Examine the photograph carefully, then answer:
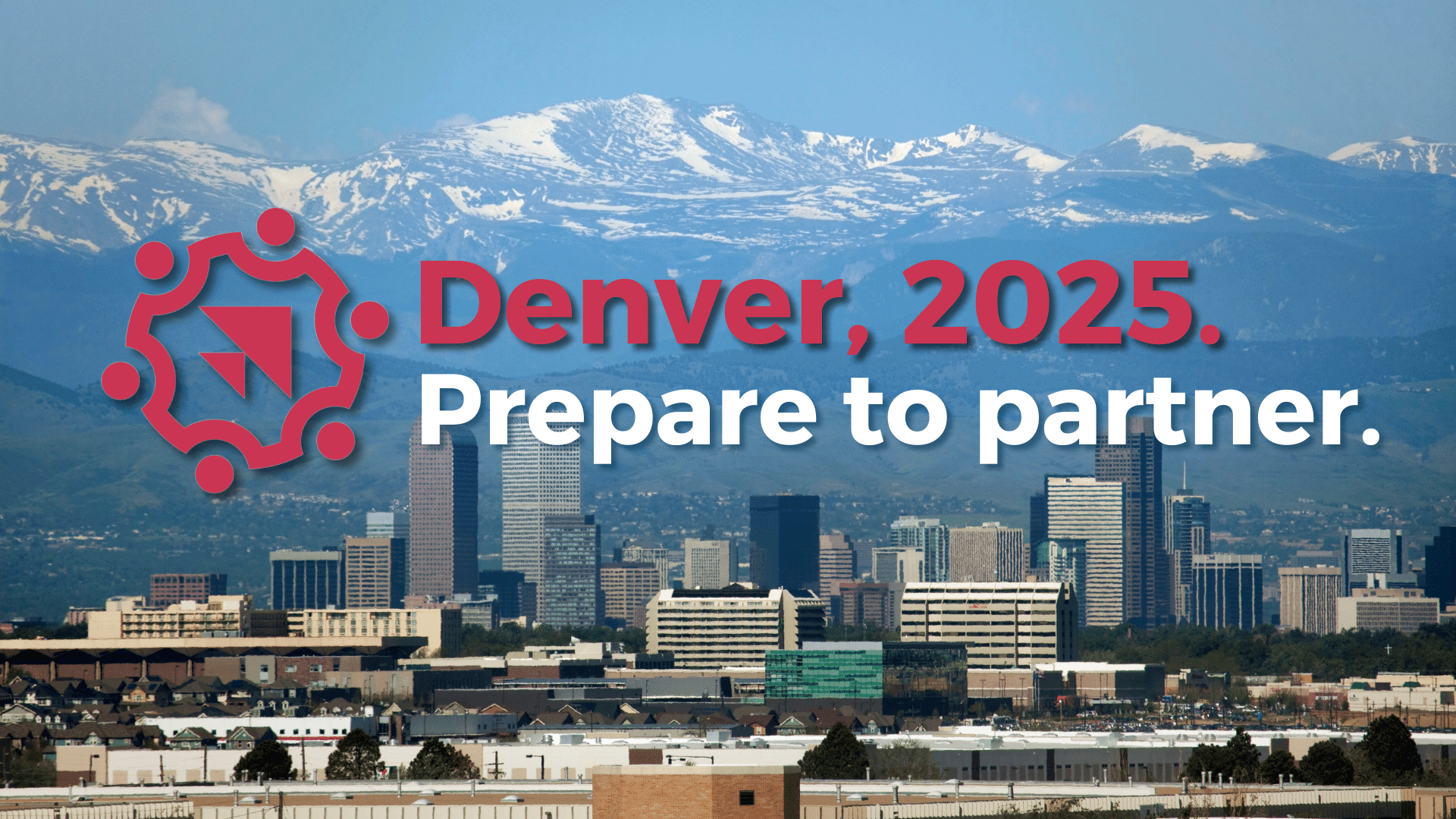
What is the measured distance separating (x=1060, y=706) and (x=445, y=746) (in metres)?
102

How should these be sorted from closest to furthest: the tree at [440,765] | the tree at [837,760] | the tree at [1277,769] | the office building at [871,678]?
the tree at [1277,769] < the tree at [440,765] < the tree at [837,760] < the office building at [871,678]

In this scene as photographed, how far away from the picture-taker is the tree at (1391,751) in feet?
299

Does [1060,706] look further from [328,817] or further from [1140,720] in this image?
[328,817]

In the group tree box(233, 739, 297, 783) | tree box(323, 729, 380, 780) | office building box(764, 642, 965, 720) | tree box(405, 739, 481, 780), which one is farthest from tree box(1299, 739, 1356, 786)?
office building box(764, 642, 965, 720)

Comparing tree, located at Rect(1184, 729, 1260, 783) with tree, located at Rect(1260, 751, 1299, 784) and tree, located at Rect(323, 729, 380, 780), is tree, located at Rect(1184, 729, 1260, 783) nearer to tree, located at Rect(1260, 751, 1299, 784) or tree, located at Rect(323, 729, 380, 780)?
tree, located at Rect(1260, 751, 1299, 784)

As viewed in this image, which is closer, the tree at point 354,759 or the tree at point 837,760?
the tree at point 354,759

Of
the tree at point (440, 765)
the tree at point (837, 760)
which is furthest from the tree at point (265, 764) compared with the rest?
the tree at point (837, 760)

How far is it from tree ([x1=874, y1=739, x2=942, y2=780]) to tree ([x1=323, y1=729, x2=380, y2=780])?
18.6m

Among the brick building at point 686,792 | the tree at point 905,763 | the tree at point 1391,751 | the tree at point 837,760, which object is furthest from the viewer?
the tree at point 905,763

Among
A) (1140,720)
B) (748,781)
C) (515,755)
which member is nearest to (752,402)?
(1140,720)

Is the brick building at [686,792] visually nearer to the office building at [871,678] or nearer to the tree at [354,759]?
the tree at [354,759]

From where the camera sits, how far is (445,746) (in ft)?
304

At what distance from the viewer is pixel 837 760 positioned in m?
92.8

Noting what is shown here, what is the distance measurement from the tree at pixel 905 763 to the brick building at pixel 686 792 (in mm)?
45372
